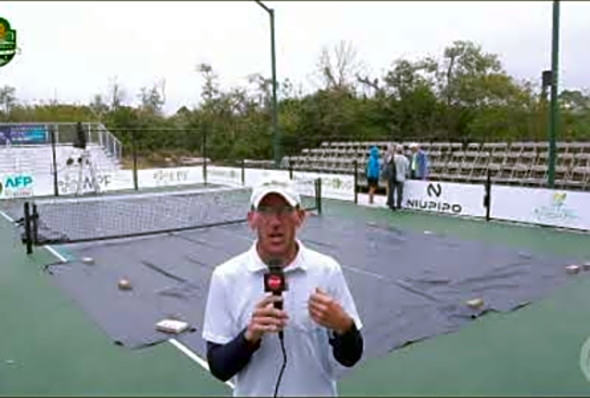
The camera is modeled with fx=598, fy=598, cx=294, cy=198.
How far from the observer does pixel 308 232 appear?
11.4 m

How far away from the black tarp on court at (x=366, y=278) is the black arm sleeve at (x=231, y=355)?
341 cm

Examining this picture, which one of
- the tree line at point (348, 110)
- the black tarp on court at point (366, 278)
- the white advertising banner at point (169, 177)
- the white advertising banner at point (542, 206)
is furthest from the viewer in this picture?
the tree line at point (348, 110)

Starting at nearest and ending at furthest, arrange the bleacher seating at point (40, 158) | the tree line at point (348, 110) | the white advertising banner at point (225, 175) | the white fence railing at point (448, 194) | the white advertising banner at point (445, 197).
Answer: the white fence railing at point (448, 194) < the white advertising banner at point (445, 197) < the white advertising banner at point (225, 175) < the bleacher seating at point (40, 158) < the tree line at point (348, 110)

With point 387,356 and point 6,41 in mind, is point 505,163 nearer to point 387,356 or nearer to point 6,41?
point 387,356

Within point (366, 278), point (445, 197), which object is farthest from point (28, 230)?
point (445, 197)

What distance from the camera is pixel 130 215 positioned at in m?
12.9

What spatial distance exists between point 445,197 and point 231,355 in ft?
40.1

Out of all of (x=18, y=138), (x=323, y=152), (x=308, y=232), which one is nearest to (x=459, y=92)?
(x=323, y=152)

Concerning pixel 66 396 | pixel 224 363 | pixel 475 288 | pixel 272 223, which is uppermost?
pixel 272 223

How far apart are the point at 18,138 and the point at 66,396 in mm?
24521

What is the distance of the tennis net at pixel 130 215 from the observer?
10.5 m

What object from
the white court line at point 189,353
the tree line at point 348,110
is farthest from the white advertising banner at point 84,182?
the white court line at point 189,353

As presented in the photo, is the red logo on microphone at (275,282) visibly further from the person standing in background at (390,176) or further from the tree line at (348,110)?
the tree line at (348,110)

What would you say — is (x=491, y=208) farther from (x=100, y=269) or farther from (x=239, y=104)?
(x=239, y=104)
